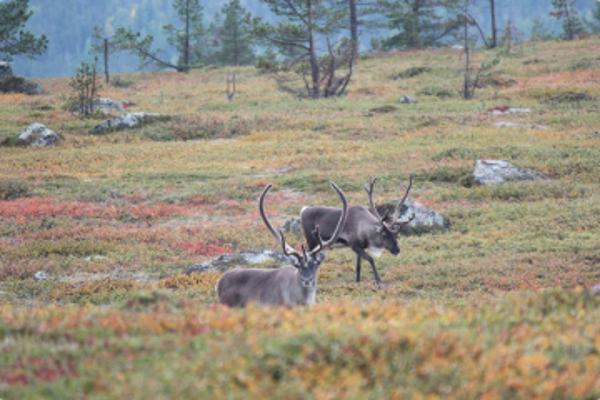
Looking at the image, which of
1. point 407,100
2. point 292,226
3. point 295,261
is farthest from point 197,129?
point 295,261

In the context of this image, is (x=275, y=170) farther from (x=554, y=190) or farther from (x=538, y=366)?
(x=538, y=366)

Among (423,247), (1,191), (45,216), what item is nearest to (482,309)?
(423,247)

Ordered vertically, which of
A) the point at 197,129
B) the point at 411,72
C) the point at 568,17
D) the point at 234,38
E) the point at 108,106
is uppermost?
the point at 568,17

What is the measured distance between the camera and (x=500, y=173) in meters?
25.7

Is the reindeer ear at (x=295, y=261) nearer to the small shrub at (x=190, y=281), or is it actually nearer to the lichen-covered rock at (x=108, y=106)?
the small shrub at (x=190, y=281)

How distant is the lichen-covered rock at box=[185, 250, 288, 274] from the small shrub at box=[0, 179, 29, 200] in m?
12.3

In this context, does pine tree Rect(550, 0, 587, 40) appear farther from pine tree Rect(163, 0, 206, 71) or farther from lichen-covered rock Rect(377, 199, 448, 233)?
lichen-covered rock Rect(377, 199, 448, 233)

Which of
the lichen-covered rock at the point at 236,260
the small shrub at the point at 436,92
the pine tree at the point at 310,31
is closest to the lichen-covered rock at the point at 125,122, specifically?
the pine tree at the point at 310,31

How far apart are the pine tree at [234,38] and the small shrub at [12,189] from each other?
65.8 metres

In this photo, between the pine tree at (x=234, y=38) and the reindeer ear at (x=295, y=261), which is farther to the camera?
the pine tree at (x=234, y=38)

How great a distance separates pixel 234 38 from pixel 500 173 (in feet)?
246

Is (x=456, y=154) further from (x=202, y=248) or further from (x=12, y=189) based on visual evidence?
(x=12, y=189)

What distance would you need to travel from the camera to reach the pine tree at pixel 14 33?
61375 mm

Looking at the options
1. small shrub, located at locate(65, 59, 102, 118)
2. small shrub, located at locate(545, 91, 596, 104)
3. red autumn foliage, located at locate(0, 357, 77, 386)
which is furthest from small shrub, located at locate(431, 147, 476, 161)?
red autumn foliage, located at locate(0, 357, 77, 386)
